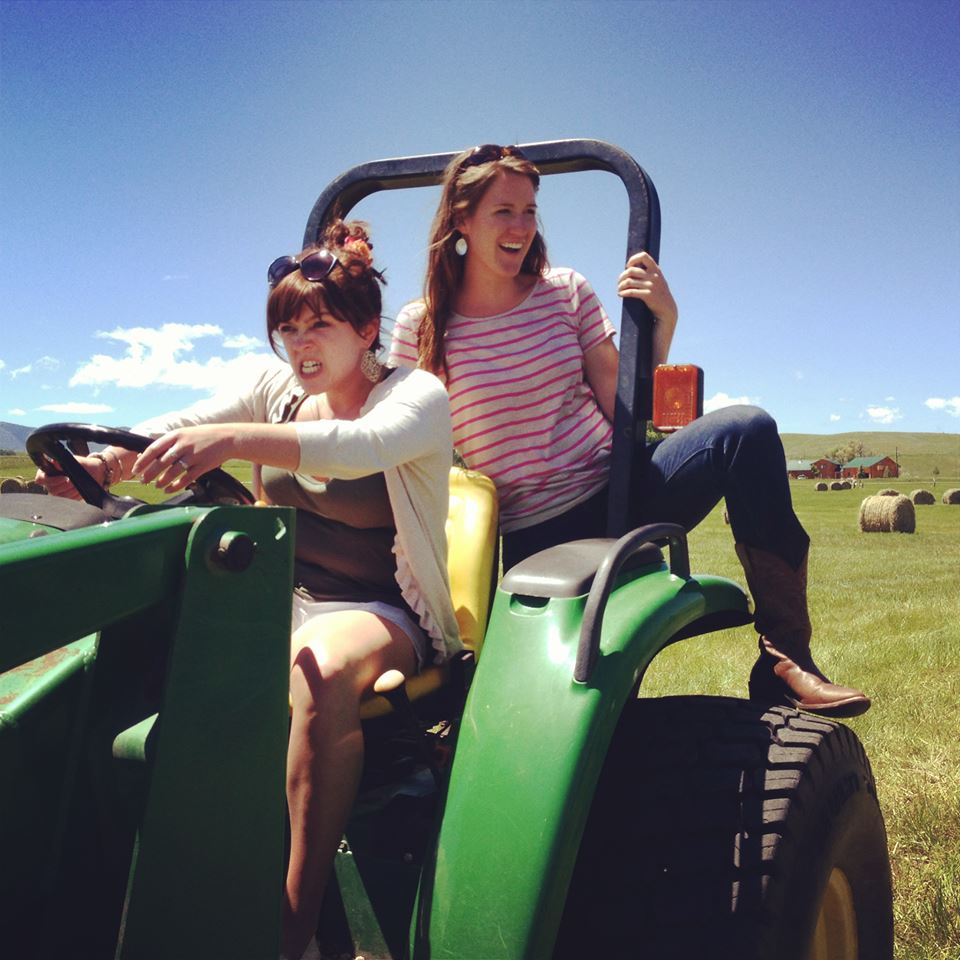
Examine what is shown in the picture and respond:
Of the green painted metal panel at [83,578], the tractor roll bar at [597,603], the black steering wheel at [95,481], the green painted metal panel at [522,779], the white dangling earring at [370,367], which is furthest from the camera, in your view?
the white dangling earring at [370,367]

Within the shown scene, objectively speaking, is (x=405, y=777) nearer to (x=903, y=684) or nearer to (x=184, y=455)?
(x=184, y=455)

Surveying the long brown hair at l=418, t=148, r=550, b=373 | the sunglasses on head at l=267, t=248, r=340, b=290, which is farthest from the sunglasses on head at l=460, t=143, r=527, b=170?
the sunglasses on head at l=267, t=248, r=340, b=290

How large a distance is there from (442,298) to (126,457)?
887 mm

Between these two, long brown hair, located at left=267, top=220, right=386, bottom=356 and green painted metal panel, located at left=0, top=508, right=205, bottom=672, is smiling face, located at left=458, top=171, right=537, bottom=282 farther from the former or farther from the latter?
green painted metal panel, located at left=0, top=508, right=205, bottom=672

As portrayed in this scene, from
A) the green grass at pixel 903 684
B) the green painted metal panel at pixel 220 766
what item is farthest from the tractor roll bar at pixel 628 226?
the green grass at pixel 903 684

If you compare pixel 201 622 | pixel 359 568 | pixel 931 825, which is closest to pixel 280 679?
pixel 201 622

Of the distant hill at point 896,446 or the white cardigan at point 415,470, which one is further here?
the distant hill at point 896,446

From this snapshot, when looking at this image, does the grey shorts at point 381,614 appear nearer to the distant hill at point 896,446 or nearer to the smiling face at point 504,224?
the smiling face at point 504,224

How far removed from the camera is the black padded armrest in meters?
1.65

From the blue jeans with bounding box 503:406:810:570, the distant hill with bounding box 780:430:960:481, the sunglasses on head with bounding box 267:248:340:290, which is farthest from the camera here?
the distant hill with bounding box 780:430:960:481

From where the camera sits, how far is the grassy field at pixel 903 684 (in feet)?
8.67

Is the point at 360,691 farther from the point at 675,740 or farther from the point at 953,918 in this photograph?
the point at 953,918

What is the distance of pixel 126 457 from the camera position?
6.84ft

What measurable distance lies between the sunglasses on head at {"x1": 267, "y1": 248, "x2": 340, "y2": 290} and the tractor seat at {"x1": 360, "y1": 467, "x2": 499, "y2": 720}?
579 mm
